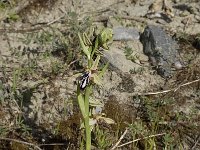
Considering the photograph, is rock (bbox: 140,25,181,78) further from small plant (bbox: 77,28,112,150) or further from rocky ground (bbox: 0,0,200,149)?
small plant (bbox: 77,28,112,150)

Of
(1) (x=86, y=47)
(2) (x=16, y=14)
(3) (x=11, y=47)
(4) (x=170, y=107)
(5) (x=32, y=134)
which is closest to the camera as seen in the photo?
(1) (x=86, y=47)

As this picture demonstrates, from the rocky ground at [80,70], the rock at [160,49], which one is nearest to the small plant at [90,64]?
the rocky ground at [80,70]

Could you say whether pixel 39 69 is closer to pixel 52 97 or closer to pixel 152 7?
pixel 52 97

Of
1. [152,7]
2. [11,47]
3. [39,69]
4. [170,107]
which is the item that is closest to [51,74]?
[39,69]

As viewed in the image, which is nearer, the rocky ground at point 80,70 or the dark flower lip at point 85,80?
the dark flower lip at point 85,80

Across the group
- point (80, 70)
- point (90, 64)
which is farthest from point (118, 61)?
point (90, 64)

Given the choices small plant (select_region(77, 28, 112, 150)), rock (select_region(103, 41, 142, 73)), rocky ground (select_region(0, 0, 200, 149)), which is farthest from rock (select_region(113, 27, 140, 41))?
small plant (select_region(77, 28, 112, 150))

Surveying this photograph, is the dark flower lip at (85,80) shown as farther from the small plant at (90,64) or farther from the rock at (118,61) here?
the rock at (118,61)
